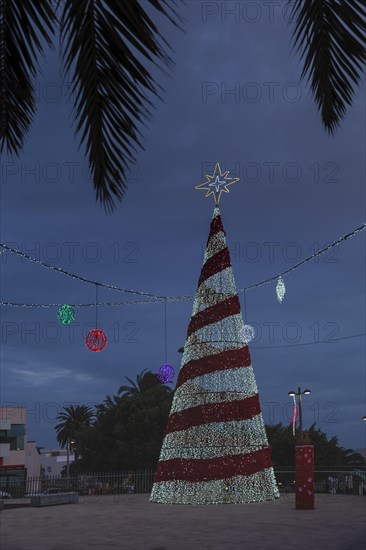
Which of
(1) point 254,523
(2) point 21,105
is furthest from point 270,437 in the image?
(2) point 21,105

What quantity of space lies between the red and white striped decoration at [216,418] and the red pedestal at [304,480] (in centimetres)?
87

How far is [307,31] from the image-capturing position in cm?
341

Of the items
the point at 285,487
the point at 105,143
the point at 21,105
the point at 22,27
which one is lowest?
the point at 285,487

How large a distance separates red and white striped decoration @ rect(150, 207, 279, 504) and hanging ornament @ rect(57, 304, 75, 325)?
3.80 m

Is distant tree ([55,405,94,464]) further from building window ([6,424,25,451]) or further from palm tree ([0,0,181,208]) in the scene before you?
palm tree ([0,0,181,208])

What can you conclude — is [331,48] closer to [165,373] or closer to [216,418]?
[216,418]

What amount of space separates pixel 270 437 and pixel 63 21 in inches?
1966

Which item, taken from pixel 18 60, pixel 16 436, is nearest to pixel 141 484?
pixel 16 436

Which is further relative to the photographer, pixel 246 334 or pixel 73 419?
pixel 73 419

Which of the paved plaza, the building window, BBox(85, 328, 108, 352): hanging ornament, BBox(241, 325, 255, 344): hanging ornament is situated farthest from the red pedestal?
the building window

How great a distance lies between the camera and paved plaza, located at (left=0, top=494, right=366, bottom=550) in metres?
11.9

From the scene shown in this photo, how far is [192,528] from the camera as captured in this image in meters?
14.2

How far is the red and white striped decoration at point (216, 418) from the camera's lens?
19.0 metres

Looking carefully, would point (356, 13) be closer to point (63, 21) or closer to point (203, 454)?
point (63, 21)
